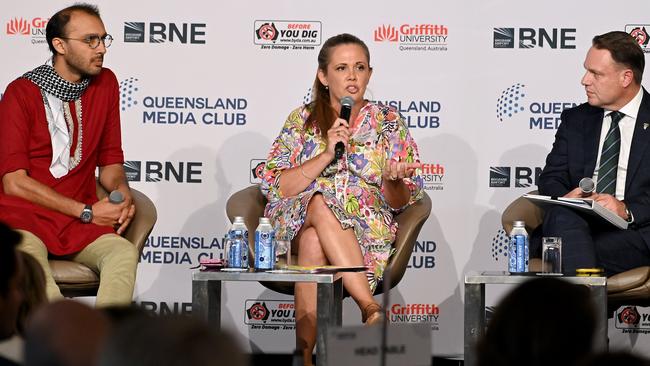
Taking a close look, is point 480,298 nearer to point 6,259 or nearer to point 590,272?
point 590,272

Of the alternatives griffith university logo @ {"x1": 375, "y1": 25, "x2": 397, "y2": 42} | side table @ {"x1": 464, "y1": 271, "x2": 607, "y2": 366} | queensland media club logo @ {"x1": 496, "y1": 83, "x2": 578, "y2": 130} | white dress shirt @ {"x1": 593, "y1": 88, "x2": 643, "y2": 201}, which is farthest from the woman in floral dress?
queensland media club logo @ {"x1": 496, "y1": 83, "x2": 578, "y2": 130}

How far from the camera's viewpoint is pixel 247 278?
4426 millimetres

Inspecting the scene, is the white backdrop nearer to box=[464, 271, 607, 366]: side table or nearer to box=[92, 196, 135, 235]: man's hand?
box=[92, 196, 135, 235]: man's hand

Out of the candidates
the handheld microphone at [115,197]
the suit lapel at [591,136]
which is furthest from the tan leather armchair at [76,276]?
the suit lapel at [591,136]

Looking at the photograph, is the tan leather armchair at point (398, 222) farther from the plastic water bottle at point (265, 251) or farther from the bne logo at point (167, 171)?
the bne logo at point (167, 171)

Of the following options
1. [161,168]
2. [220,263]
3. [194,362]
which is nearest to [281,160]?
[220,263]

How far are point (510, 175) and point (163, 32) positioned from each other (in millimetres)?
Result: 2301

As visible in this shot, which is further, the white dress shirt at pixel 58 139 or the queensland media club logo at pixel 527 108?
the queensland media club logo at pixel 527 108

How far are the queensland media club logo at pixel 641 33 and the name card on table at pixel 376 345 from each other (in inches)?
168

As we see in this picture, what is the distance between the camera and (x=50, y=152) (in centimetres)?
517

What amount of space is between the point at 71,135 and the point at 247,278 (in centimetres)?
135

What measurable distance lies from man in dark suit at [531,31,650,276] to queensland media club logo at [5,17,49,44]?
323 centimetres

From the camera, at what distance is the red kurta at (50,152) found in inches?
196

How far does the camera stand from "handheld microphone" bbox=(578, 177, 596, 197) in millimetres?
5098
